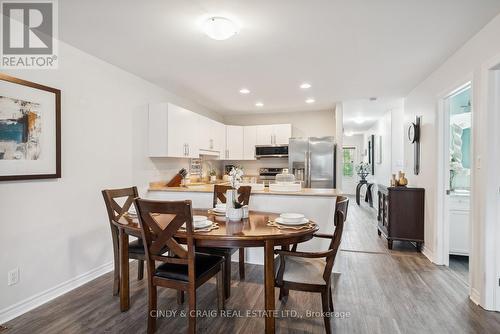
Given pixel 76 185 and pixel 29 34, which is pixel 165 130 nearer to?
pixel 76 185

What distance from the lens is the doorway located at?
324cm

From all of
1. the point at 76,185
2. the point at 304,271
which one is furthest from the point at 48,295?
the point at 304,271

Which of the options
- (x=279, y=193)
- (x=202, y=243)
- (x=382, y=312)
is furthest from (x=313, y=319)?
(x=279, y=193)

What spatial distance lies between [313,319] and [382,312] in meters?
0.62

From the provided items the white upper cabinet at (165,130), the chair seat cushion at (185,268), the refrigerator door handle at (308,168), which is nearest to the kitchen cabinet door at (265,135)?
the refrigerator door handle at (308,168)

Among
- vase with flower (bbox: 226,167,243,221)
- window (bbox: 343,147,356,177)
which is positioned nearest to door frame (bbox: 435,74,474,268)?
vase with flower (bbox: 226,167,243,221)

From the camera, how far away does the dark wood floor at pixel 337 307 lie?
2.01 metres

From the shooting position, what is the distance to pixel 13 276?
7.13ft

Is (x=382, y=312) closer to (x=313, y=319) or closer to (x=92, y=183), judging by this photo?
(x=313, y=319)

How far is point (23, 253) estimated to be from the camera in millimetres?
2242

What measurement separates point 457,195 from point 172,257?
11.5 feet

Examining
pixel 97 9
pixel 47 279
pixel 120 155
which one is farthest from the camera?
pixel 120 155

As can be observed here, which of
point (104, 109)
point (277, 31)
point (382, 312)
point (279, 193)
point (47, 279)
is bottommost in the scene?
point (382, 312)

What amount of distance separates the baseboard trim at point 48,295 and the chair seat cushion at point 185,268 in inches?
51.4
